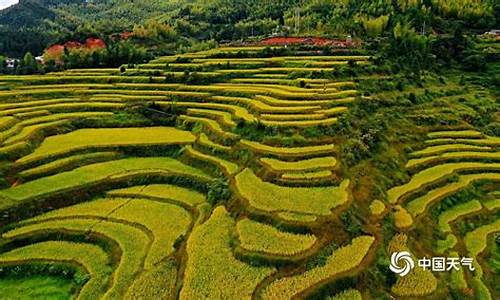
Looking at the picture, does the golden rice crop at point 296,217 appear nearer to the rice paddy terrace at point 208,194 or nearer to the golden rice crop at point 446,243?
the rice paddy terrace at point 208,194

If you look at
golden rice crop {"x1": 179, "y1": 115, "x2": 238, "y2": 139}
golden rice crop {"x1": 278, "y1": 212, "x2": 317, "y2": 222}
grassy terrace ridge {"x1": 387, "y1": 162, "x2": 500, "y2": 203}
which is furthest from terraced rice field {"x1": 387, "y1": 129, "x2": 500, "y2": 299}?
golden rice crop {"x1": 179, "y1": 115, "x2": 238, "y2": 139}

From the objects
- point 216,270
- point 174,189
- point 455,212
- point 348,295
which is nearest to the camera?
point 348,295

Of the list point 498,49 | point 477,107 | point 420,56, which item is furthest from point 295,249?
point 498,49

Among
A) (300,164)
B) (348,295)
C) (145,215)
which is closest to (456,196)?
(300,164)

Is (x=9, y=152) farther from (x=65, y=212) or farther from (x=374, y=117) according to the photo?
(x=374, y=117)

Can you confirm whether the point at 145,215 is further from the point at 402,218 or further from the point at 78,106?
the point at 78,106

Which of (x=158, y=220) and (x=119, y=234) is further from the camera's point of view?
(x=158, y=220)

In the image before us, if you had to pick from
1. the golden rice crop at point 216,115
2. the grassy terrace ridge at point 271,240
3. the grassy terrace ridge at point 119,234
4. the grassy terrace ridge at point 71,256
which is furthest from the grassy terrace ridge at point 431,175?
the grassy terrace ridge at point 71,256
